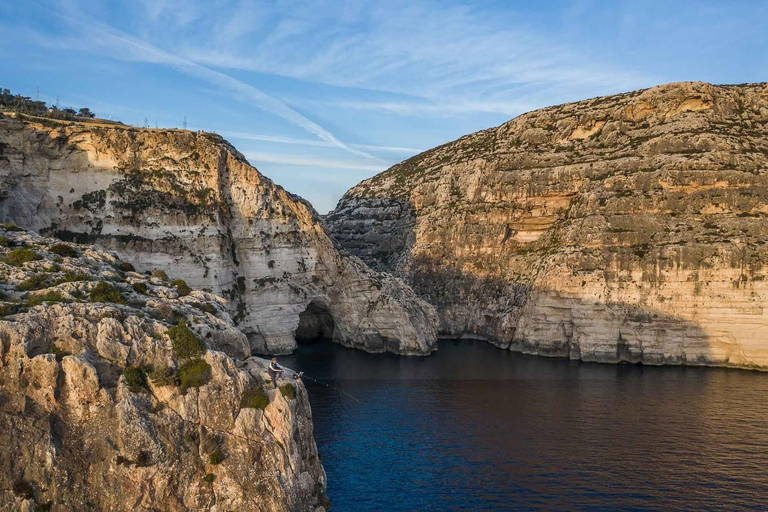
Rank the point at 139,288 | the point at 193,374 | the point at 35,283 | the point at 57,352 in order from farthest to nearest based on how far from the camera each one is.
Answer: the point at 139,288 < the point at 35,283 < the point at 193,374 < the point at 57,352

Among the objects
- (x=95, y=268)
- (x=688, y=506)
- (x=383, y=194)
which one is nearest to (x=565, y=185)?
(x=383, y=194)

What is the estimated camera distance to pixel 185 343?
110ft

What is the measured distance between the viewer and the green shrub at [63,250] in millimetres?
41375

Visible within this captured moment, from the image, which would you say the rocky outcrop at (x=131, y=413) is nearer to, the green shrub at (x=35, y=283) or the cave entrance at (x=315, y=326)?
the green shrub at (x=35, y=283)

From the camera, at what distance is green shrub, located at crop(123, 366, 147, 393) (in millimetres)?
31078

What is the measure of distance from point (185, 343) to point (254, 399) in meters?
5.34

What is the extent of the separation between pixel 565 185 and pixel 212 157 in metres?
55.8

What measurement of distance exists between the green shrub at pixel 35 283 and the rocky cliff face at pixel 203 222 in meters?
34.5

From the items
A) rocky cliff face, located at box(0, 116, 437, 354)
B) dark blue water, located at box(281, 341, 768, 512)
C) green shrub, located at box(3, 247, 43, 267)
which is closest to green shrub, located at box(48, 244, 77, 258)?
green shrub, located at box(3, 247, 43, 267)

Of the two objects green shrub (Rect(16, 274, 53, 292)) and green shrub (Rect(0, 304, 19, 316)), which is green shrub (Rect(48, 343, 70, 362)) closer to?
green shrub (Rect(0, 304, 19, 316))

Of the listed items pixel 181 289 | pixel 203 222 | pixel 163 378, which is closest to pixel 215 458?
pixel 163 378

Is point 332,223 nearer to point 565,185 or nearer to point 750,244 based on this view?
point 565,185

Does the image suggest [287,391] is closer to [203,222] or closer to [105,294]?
[105,294]

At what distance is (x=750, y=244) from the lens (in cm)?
7562
